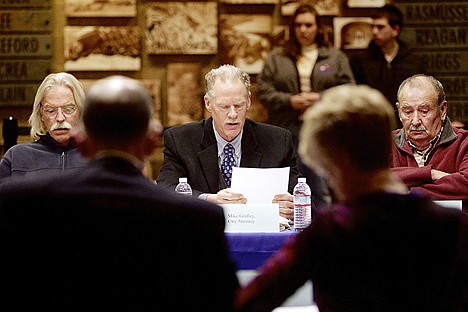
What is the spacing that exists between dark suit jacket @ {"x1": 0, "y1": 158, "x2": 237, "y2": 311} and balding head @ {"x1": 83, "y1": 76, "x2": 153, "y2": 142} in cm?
7

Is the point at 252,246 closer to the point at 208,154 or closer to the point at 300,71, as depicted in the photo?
the point at 208,154

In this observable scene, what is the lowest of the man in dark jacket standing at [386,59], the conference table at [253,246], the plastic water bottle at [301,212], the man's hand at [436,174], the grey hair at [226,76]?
the conference table at [253,246]

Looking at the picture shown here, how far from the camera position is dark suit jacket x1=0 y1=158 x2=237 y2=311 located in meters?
1.87

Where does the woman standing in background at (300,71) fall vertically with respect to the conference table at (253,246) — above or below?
above

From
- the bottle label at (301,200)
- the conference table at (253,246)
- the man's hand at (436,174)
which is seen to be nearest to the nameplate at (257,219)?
the conference table at (253,246)

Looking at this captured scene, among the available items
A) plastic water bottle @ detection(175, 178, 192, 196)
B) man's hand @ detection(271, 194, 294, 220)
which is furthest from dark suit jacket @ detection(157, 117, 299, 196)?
man's hand @ detection(271, 194, 294, 220)

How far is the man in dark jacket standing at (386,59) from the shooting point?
6.32 meters

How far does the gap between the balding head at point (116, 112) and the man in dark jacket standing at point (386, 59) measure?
4.56 meters

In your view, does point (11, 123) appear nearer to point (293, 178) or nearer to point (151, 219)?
point (293, 178)

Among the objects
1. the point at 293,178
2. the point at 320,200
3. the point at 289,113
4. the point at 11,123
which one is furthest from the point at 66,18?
the point at 293,178

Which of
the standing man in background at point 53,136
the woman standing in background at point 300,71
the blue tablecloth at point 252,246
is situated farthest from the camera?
the woman standing in background at point 300,71

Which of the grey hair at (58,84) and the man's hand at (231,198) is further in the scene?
the grey hair at (58,84)

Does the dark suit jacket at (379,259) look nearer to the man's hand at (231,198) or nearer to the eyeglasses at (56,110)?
the man's hand at (231,198)

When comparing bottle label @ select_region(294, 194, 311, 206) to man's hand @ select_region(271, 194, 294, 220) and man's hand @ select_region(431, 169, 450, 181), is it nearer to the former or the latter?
man's hand @ select_region(271, 194, 294, 220)
